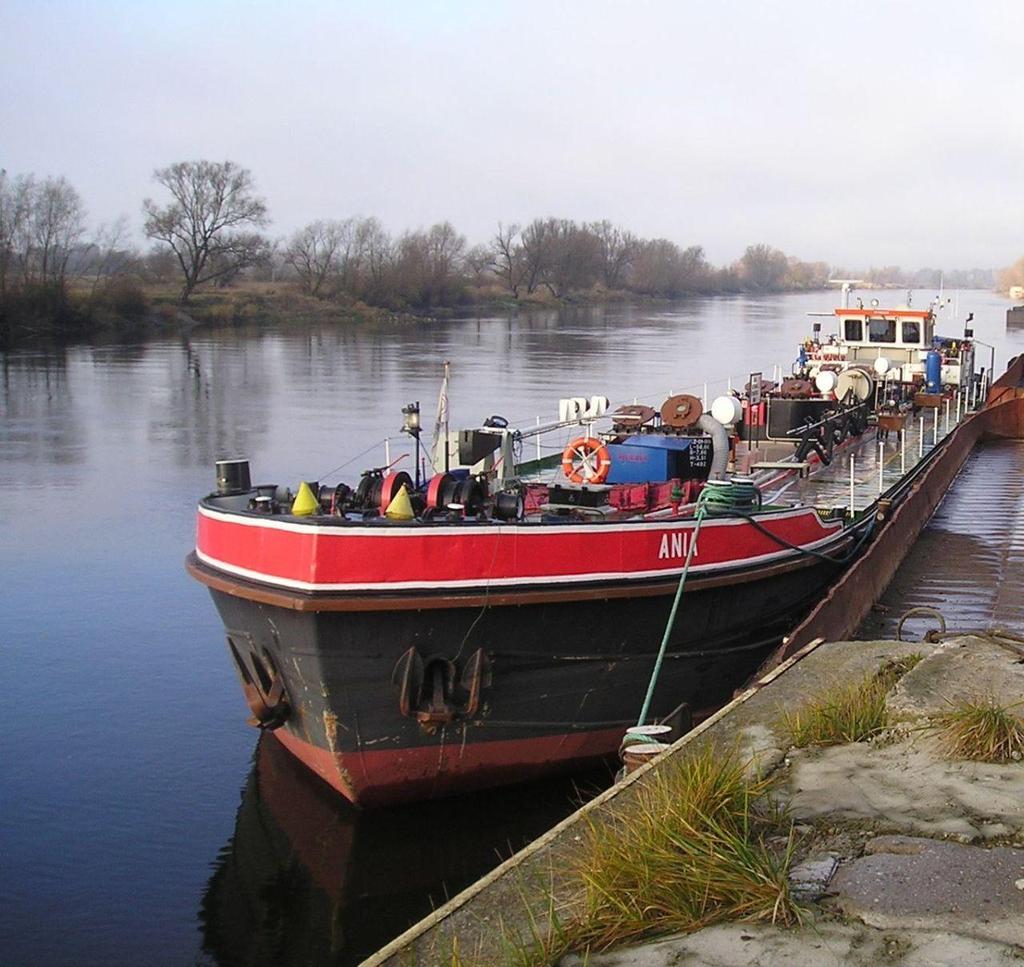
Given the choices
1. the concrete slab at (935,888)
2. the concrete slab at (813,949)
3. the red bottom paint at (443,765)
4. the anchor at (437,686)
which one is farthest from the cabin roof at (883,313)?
the concrete slab at (813,949)

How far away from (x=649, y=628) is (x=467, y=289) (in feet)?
280

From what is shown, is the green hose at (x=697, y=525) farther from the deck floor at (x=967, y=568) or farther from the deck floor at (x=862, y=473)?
the deck floor at (x=862, y=473)

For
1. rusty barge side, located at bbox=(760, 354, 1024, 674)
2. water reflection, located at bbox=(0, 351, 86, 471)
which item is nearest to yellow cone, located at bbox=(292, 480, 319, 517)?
rusty barge side, located at bbox=(760, 354, 1024, 674)

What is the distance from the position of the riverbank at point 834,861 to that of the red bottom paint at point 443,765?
108 inches

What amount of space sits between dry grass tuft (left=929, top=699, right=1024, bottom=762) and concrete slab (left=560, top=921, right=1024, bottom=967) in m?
1.83

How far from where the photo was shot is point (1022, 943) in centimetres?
402

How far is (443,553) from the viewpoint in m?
8.53

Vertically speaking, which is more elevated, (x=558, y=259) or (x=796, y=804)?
(x=558, y=259)

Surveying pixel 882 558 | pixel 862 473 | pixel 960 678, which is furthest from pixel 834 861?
pixel 862 473

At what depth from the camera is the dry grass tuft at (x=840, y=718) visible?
616cm

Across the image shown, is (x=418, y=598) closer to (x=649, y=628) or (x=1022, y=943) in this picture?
(x=649, y=628)

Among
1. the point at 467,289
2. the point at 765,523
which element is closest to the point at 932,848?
A: the point at 765,523

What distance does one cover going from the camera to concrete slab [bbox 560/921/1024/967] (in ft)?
13.0

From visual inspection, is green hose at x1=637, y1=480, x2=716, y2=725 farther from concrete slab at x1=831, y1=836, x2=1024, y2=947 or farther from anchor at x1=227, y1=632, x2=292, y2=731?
concrete slab at x1=831, y1=836, x2=1024, y2=947
